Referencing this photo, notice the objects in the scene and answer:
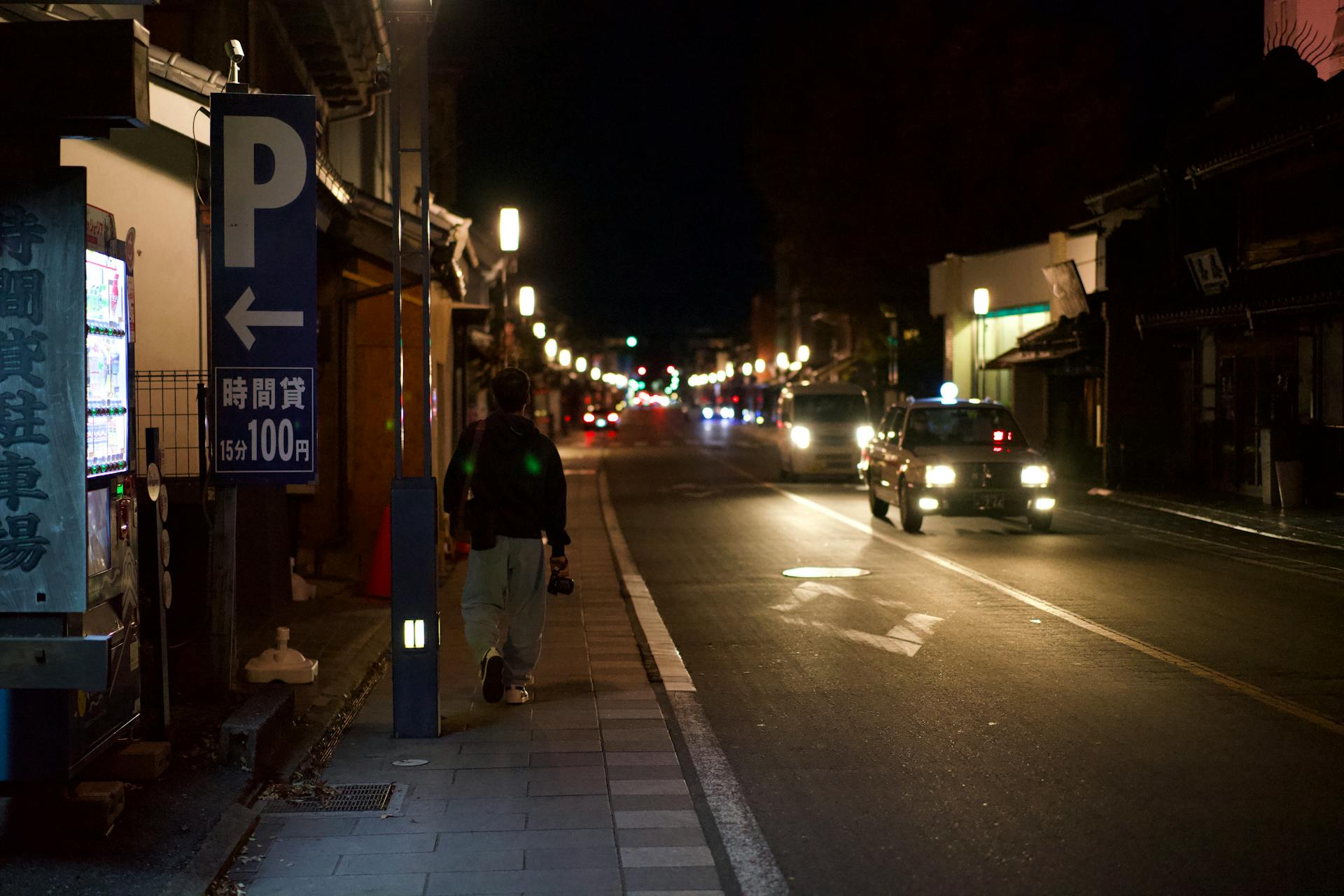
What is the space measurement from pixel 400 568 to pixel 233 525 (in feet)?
3.83

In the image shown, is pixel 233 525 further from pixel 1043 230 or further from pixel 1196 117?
pixel 1043 230

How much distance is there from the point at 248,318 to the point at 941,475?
12145 millimetres

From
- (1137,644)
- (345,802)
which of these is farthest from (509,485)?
(1137,644)

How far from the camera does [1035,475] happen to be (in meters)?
18.3

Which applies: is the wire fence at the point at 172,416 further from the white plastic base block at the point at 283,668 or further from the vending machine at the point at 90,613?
the vending machine at the point at 90,613

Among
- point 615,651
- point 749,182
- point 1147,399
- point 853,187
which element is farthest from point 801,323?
point 615,651

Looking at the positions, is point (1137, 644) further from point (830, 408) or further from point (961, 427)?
point (830, 408)

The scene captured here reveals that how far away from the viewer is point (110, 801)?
18.5 ft

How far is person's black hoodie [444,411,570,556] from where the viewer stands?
27.0 feet

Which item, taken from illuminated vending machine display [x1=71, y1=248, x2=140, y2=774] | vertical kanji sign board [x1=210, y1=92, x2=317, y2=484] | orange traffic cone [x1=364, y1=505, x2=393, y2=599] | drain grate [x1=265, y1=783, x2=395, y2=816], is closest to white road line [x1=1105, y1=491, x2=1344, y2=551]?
orange traffic cone [x1=364, y1=505, x2=393, y2=599]

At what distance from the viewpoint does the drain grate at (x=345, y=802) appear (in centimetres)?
622

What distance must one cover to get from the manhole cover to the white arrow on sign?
7.78 meters

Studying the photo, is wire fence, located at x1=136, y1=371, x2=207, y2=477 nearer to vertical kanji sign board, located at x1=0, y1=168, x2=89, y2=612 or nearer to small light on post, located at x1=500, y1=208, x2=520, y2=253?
vertical kanji sign board, located at x1=0, y1=168, x2=89, y2=612

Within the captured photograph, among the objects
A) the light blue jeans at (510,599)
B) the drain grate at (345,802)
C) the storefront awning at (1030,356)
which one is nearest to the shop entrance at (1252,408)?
the storefront awning at (1030,356)
